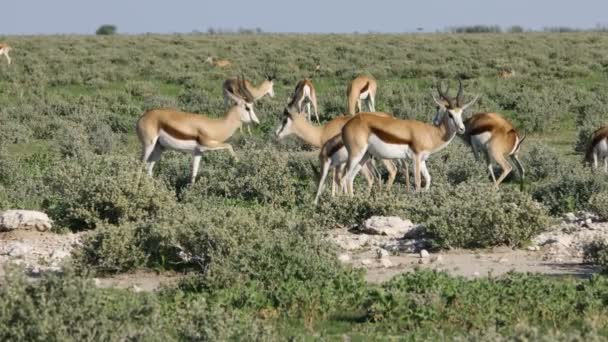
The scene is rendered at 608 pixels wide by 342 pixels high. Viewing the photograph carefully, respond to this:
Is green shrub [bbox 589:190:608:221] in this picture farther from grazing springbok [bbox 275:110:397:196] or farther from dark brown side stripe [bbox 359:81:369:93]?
dark brown side stripe [bbox 359:81:369:93]

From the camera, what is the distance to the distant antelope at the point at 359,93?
2212cm

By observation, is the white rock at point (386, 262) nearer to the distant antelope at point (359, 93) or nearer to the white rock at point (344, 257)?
the white rock at point (344, 257)

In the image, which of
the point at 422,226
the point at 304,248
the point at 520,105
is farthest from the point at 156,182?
the point at 520,105

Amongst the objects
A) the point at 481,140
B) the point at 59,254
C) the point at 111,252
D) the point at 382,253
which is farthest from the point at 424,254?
the point at 481,140

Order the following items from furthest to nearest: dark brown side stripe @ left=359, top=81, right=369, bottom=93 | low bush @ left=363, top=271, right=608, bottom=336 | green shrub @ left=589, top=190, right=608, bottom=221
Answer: dark brown side stripe @ left=359, top=81, right=369, bottom=93, green shrub @ left=589, top=190, right=608, bottom=221, low bush @ left=363, top=271, right=608, bottom=336

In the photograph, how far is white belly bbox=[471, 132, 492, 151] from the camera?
1425cm

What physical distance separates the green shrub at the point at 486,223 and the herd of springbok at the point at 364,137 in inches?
100

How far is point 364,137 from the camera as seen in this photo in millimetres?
12414

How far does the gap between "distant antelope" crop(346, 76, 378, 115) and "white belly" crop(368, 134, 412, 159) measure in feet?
30.1

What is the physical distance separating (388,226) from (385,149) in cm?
236

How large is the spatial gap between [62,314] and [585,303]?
3.21 m

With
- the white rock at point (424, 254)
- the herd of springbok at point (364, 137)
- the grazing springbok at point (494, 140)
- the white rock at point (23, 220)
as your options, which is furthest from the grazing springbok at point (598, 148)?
the white rock at point (23, 220)

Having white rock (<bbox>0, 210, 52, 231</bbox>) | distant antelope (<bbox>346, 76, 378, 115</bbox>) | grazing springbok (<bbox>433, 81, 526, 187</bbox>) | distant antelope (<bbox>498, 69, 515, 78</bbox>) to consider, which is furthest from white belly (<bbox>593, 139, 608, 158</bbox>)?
distant antelope (<bbox>498, 69, 515, 78</bbox>)

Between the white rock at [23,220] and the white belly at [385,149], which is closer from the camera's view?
the white rock at [23,220]
